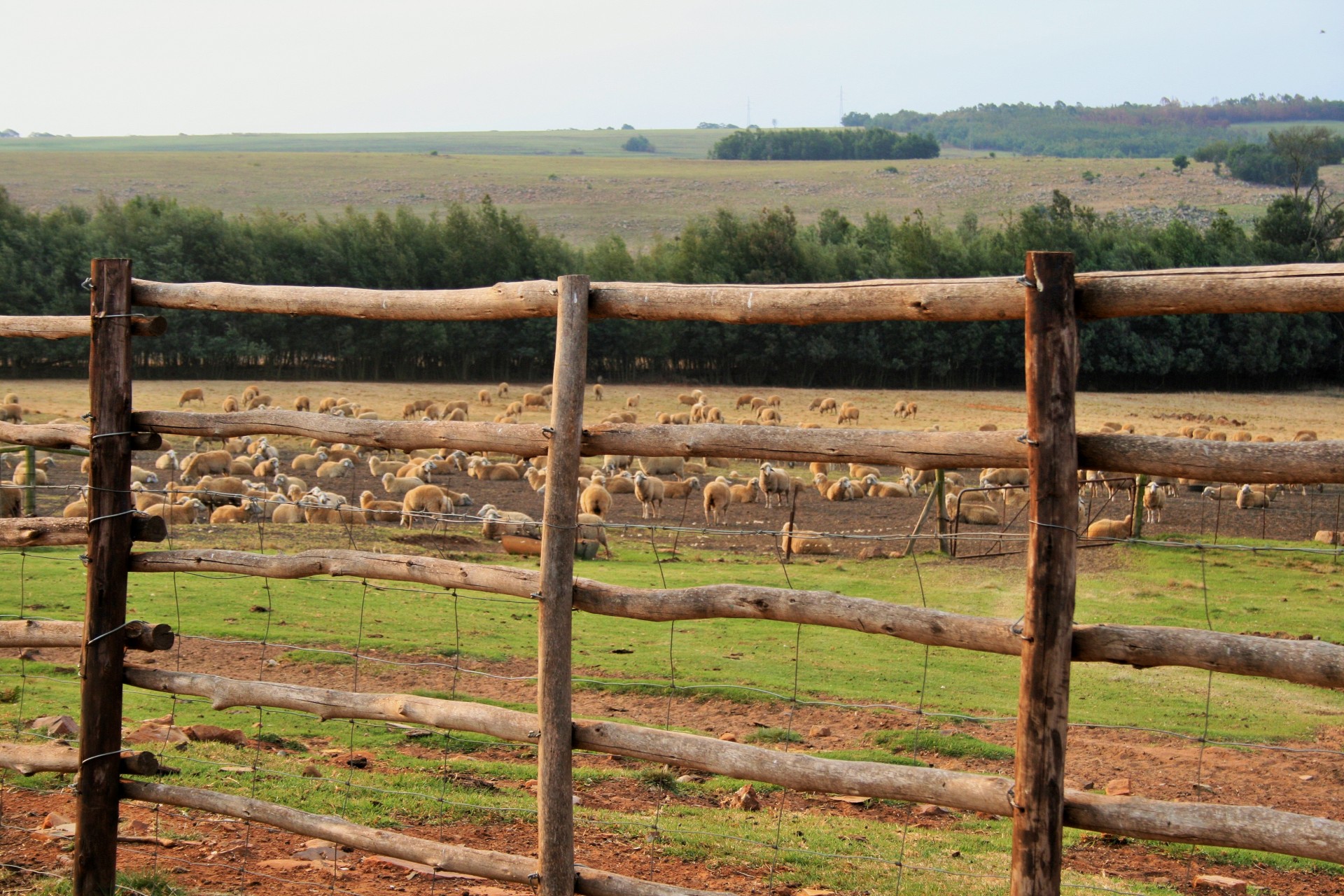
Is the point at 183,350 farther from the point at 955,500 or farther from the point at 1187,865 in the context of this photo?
the point at 1187,865

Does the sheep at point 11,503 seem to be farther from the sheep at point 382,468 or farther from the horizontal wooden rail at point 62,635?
the horizontal wooden rail at point 62,635

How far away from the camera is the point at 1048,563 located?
384 centimetres

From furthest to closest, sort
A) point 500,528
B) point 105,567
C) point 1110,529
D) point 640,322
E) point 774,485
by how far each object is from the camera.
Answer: point 640,322
point 774,485
point 1110,529
point 500,528
point 105,567

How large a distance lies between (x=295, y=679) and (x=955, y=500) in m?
14.7

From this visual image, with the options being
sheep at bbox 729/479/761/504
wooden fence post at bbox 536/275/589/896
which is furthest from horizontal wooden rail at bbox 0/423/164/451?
sheep at bbox 729/479/761/504

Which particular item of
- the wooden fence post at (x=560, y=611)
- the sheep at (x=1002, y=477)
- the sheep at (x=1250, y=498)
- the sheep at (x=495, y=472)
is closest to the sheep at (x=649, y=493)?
the sheep at (x=495, y=472)

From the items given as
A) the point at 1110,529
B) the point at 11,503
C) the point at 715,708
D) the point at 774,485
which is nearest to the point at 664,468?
the point at 774,485

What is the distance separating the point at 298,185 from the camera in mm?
118000

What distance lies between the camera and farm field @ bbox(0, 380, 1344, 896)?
614cm

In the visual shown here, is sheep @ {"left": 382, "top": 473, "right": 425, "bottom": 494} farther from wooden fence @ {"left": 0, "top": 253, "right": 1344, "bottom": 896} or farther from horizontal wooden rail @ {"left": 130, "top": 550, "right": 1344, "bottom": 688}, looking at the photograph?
horizontal wooden rail @ {"left": 130, "top": 550, "right": 1344, "bottom": 688}

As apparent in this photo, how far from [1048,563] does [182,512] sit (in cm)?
1793

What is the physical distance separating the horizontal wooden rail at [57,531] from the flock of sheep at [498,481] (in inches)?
394

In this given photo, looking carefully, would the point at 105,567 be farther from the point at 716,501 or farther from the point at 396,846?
the point at 716,501

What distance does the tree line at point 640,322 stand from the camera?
52.0 metres
